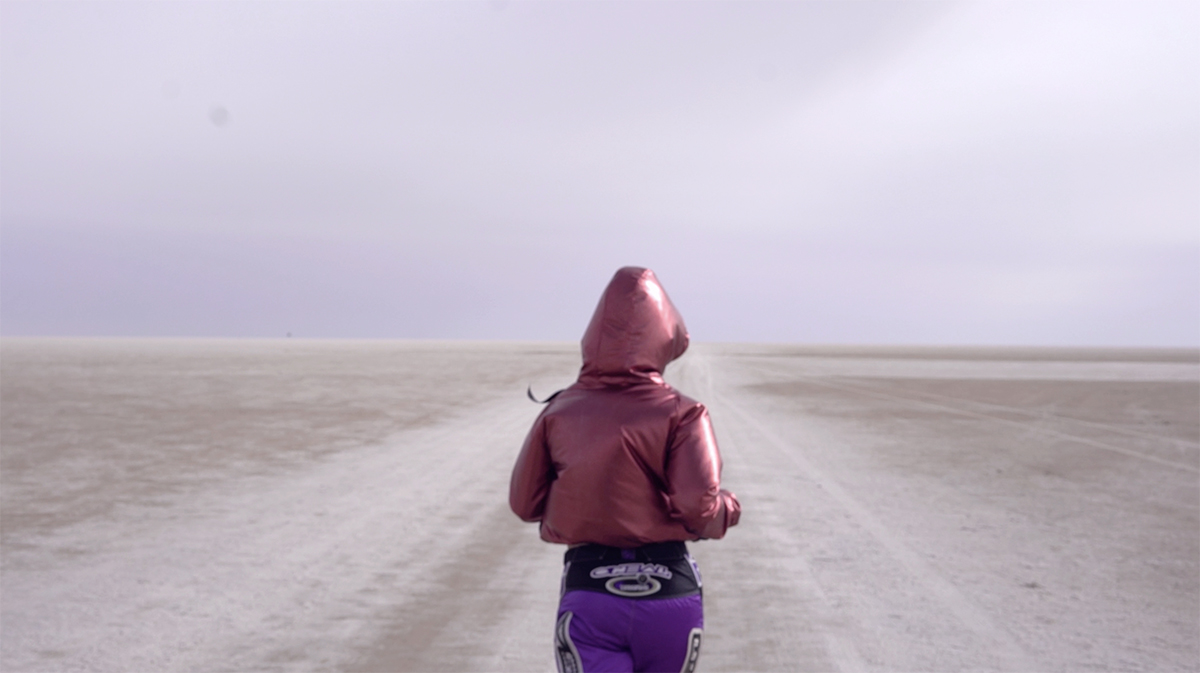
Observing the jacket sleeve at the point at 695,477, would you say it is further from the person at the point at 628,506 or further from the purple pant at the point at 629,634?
the purple pant at the point at 629,634

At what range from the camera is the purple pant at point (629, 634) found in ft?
8.84

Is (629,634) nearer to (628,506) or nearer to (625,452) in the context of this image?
(628,506)

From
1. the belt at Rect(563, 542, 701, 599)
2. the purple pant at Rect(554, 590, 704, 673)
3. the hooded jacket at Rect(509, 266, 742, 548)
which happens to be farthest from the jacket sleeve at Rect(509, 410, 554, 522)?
the purple pant at Rect(554, 590, 704, 673)

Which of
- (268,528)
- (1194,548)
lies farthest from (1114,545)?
(268,528)

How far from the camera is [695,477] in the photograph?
2.69 metres

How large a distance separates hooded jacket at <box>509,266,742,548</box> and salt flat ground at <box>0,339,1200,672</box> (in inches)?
109

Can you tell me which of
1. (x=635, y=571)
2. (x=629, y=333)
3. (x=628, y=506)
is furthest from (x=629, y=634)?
(x=629, y=333)

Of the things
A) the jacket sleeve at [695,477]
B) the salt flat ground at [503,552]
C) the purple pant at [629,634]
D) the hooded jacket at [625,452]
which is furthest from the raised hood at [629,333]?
the salt flat ground at [503,552]

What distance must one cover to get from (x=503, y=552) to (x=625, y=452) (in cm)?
570

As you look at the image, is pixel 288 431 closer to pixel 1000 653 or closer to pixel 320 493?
pixel 320 493

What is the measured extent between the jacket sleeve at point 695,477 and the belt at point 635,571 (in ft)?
0.42

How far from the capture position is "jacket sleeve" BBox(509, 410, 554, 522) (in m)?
2.84

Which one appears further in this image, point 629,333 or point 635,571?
point 629,333

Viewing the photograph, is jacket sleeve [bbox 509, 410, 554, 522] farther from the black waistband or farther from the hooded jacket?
the black waistband
